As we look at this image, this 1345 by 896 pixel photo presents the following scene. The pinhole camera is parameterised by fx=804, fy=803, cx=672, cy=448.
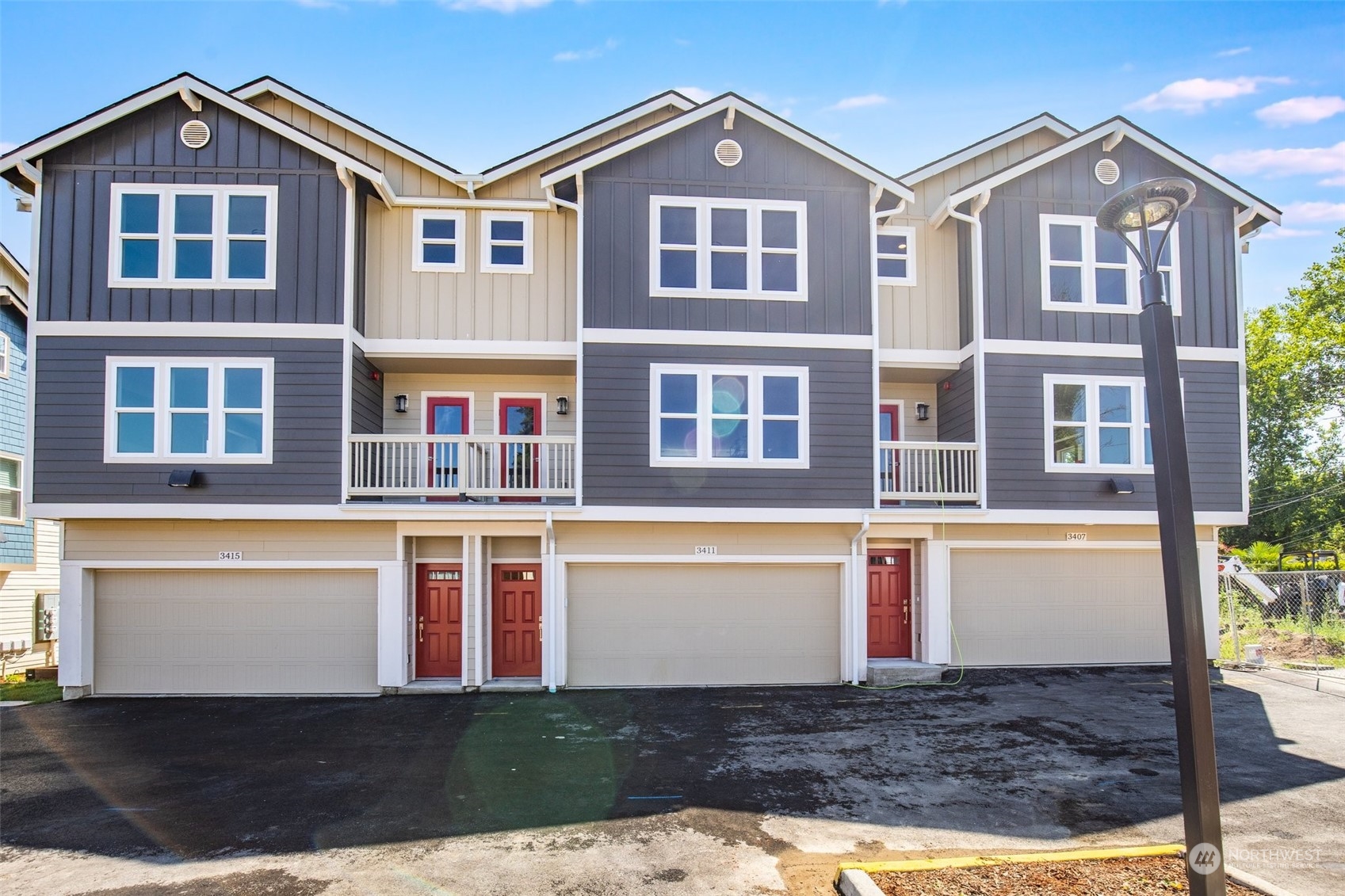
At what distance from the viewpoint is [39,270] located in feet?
39.6

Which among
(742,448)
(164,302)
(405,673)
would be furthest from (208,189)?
(742,448)

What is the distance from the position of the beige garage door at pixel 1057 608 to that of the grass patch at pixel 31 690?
14.5 m

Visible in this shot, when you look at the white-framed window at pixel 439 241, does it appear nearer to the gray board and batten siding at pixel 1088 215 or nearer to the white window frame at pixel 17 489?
the gray board and batten siding at pixel 1088 215

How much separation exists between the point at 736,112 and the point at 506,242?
4307 millimetres

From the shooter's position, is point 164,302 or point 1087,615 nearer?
point 164,302

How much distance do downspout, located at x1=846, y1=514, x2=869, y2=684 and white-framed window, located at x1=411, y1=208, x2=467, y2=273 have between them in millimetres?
7900

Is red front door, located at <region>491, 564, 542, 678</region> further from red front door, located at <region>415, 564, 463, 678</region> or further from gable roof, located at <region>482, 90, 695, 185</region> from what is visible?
gable roof, located at <region>482, 90, 695, 185</region>

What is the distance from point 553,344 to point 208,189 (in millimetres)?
5727

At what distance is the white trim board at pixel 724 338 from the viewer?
12516mm

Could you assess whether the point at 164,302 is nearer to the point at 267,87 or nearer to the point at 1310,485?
the point at 267,87

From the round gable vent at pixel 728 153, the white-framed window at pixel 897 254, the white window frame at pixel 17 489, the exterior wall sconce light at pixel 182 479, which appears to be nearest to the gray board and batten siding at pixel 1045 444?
the white-framed window at pixel 897 254

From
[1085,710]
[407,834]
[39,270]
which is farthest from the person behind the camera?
[39,270]

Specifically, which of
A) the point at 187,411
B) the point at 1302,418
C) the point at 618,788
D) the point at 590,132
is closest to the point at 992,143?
the point at 590,132

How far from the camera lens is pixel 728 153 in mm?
13023
